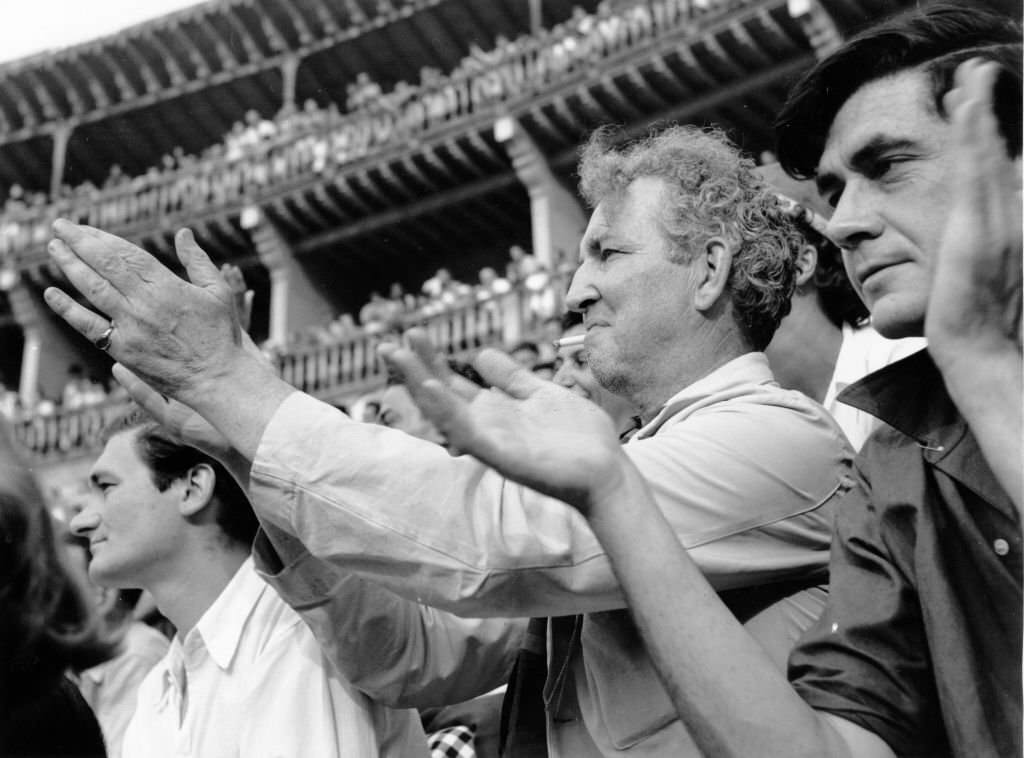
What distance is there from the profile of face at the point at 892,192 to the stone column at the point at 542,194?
1482cm

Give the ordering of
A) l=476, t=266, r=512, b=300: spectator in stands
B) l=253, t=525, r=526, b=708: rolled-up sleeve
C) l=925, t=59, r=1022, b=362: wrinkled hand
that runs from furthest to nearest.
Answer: l=476, t=266, r=512, b=300: spectator in stands
l=253, t=525, r=526, b=708: rolled-up sleeve
l=925, t=59, r=1022, b=362: wrinkled hand

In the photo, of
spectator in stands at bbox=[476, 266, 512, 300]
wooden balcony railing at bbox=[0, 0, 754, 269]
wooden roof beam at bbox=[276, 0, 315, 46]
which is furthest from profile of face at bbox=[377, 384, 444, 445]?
wooden roof beam at bbox=[276, 0, 315, 46]

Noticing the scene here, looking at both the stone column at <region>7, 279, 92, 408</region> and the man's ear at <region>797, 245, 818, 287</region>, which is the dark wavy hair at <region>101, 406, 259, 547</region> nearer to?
the man's ear at <region>797, 245, 818, 287</region>

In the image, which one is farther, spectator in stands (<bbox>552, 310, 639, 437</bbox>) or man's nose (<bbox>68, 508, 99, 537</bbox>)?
spectator in stands (<bbox>552, 310, 639, 437</bbox>)

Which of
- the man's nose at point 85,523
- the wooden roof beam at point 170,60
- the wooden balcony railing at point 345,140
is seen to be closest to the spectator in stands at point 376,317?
the wooden balcony railing at point 345,140

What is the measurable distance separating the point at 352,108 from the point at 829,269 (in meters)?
17.4

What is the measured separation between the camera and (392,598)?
224 centimetres

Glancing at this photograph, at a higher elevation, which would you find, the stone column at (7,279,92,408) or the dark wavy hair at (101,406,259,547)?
the stone column at (7,279,92,408)

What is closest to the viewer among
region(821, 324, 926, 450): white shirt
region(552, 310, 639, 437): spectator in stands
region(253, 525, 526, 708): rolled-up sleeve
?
region(253, 525, 526, 708): rolled-up sleeve

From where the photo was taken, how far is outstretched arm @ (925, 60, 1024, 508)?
1.29 metres

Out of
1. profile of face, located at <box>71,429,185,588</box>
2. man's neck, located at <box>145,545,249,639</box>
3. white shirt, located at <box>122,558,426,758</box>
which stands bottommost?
white shirt, located at <box>122,558,426,758</box>

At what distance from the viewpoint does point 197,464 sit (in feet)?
9.68

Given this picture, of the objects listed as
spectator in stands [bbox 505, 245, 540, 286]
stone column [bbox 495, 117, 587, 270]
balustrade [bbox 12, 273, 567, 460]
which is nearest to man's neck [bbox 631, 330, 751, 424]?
balustrade [bbox 12, 273, 567, 460]

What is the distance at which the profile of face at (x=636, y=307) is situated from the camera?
218cm
